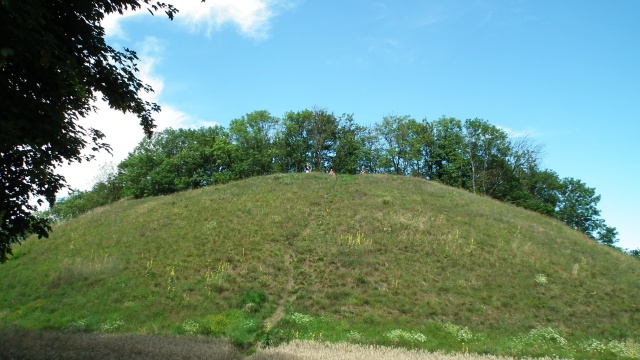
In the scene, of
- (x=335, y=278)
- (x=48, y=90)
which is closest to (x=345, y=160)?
(x=335, y=278)

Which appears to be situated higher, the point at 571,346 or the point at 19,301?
the point at 571,346

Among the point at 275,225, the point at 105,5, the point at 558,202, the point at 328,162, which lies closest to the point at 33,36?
the point at 105,5

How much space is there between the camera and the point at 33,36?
5.29 meters

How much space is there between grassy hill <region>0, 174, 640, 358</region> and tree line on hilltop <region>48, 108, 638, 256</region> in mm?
34646

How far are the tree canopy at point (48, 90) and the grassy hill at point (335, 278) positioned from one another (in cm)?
880

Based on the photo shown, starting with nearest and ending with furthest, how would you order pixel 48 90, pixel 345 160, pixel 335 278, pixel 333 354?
pixel 48 90 < pixel 333 354 < pixel 335 278 < pixel 345 160

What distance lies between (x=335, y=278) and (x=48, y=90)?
51.2 ft

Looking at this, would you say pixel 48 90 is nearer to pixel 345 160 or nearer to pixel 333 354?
pixel 333 354

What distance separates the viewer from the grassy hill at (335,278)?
605 inches

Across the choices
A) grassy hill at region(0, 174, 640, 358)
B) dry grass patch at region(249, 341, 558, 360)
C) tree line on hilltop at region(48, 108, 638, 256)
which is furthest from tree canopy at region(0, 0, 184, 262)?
tree line on hilltop at region(48, 108, 638, 256)

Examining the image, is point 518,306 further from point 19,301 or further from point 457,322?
point 19,301

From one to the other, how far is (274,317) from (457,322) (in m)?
7.76

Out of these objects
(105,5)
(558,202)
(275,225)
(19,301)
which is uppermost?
(558,202)

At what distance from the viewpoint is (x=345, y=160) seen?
70.1m
